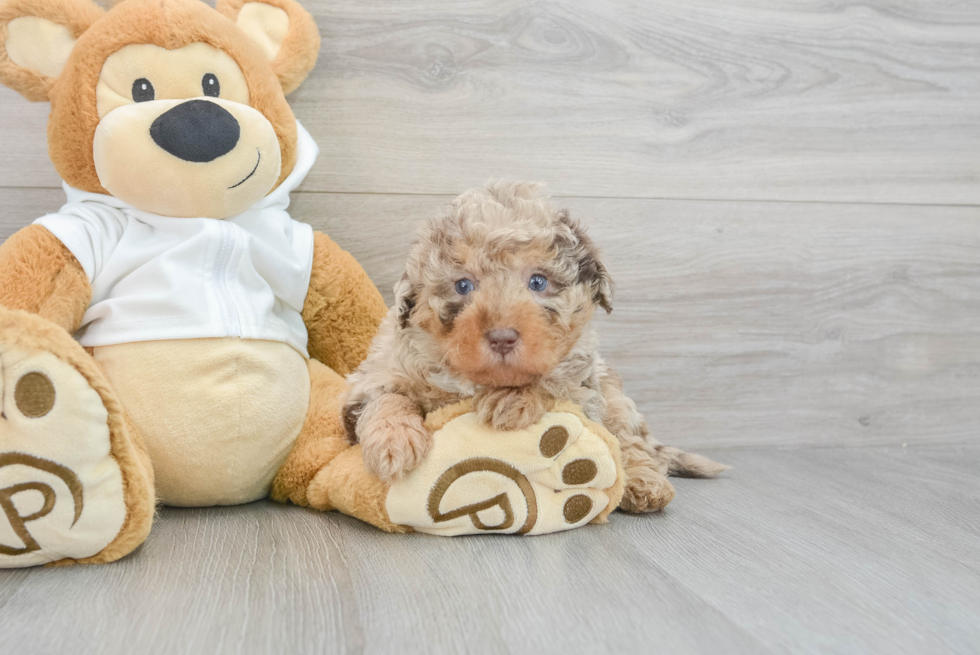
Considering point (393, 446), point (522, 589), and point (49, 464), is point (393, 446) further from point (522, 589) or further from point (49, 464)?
point (49, 464)

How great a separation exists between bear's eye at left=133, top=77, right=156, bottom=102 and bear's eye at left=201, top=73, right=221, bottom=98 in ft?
0.22

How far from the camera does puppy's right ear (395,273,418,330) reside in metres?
0.93

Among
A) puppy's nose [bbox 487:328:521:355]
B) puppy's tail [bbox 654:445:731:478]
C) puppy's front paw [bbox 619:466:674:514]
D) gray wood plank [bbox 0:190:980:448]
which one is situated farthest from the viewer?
gray wood plank [bbox 0:190:980:448]

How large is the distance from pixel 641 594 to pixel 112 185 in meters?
0.84

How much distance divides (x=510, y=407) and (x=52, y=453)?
499 mm

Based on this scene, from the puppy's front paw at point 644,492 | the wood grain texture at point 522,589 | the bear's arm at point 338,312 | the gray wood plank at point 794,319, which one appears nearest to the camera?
the wood grain texture at point 522,589

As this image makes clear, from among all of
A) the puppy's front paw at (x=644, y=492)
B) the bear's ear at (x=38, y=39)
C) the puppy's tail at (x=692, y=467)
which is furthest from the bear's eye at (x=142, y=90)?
the puppy's tail at (x=692, y=467)

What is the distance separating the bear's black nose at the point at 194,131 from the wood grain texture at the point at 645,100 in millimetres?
378

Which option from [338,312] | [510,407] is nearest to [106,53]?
[338,312]

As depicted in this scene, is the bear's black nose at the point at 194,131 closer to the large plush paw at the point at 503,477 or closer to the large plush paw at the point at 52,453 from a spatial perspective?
the large plush paw at the point at 52,453

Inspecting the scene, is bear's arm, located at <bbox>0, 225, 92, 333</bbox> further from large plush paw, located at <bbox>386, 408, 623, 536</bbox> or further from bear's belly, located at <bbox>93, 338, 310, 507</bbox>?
large plush paw, located at <bbox>386, 408, 623, 536</bbox>

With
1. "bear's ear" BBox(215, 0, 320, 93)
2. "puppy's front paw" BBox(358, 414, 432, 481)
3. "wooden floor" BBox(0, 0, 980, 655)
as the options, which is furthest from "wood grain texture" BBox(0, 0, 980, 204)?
"puppy's front paw" BBox(358, 414, 432, 481)

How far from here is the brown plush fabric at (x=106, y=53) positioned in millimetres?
963

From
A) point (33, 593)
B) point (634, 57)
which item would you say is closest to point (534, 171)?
point (634, 57)
